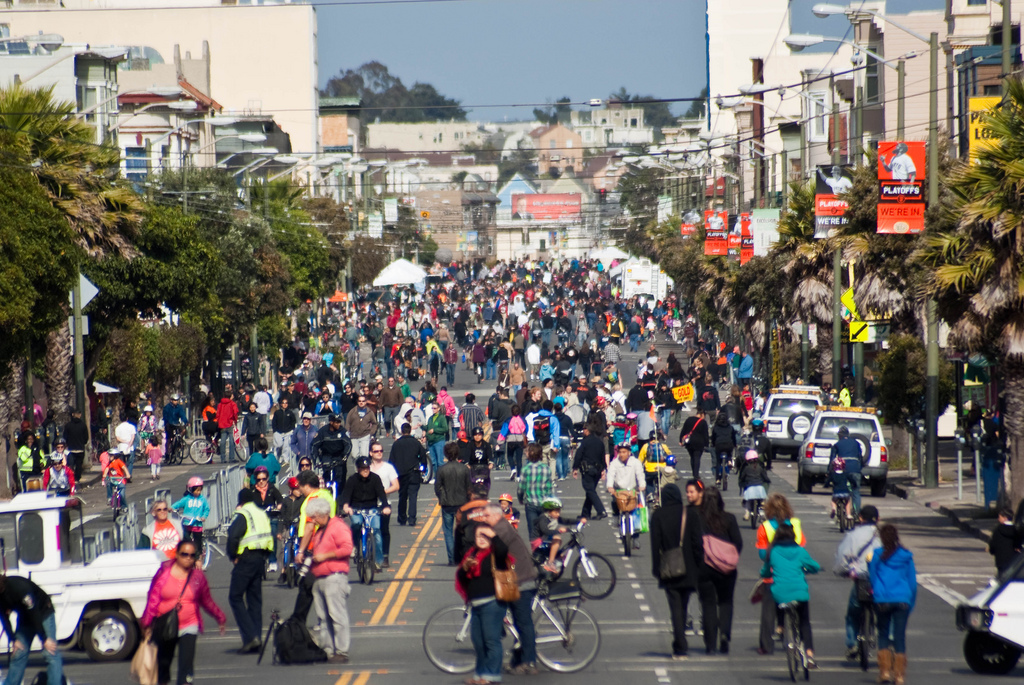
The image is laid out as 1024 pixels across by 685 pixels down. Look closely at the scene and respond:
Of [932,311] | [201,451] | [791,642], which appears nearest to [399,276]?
[201,451]

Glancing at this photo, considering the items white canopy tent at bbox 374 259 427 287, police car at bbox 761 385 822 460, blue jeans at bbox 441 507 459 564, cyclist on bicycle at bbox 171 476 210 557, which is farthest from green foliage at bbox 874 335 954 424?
white canopy tent at bbox 374 259 427 287

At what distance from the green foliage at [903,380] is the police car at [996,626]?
61.9 feet

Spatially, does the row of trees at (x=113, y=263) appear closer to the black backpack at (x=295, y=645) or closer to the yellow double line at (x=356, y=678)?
the black backpack at (x=295, y=645)

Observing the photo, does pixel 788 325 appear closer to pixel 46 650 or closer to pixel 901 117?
pixel 901 117

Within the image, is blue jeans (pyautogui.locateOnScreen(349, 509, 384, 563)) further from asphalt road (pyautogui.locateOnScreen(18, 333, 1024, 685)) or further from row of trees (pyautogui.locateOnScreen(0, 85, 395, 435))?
row of trees (pyautogui.locateOnScreen(0, 85, 395, 435))

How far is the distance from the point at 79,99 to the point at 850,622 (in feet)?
137

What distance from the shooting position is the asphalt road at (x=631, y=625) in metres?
13.3

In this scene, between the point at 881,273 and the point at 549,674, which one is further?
the point at 881,273

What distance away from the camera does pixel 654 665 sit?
44.6 feet

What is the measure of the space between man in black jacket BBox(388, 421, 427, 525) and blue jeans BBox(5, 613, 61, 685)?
10.5 meters

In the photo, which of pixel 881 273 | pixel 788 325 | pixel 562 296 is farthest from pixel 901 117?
pixel 562 296

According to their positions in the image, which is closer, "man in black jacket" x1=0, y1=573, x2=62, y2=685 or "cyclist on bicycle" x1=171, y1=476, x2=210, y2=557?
"man in black jacket" x1=0, y1=573, x2=62, y2=685

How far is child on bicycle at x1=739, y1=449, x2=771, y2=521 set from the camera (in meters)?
22.9

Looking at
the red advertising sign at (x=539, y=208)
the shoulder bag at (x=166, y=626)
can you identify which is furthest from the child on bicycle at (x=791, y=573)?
the red advertising sign at (x=539, y=208)
